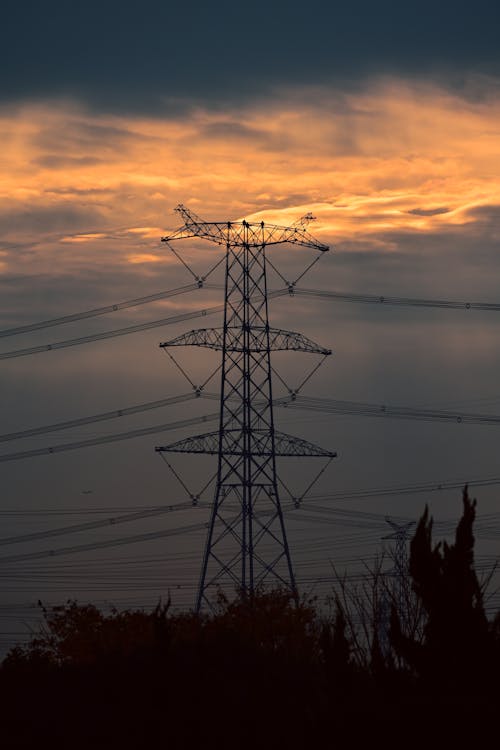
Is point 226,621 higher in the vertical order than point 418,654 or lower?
lower

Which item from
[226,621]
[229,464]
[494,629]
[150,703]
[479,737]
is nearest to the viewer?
[479,737]

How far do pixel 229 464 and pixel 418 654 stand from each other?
3158cm

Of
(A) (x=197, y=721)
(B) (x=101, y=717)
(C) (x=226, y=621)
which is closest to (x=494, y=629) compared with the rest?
(A) (x=197, y=721)

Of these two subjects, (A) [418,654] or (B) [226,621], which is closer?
(A) [418,654]

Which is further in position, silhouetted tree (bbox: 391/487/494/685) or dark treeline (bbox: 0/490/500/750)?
silhouetted tree (bbox: 391/487/494/685)

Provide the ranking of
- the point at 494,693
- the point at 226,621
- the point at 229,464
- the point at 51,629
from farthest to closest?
1. the point at 51,629
2. the point at 226,621
3. the point at 229,464
4. the point at 494,693

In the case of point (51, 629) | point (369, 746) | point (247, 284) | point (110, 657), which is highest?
point (247, 284)

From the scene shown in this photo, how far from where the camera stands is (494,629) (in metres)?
31.9

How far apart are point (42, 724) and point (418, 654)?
10.7 meters

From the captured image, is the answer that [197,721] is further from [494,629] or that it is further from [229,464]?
[229,464]

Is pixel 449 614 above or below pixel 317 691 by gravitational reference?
above

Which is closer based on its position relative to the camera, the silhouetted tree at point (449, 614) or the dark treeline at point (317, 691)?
the dark treeline at point (317, 691)

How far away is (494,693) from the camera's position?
1177 inches

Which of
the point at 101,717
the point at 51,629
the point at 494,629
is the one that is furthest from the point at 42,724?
the point at 51,629
